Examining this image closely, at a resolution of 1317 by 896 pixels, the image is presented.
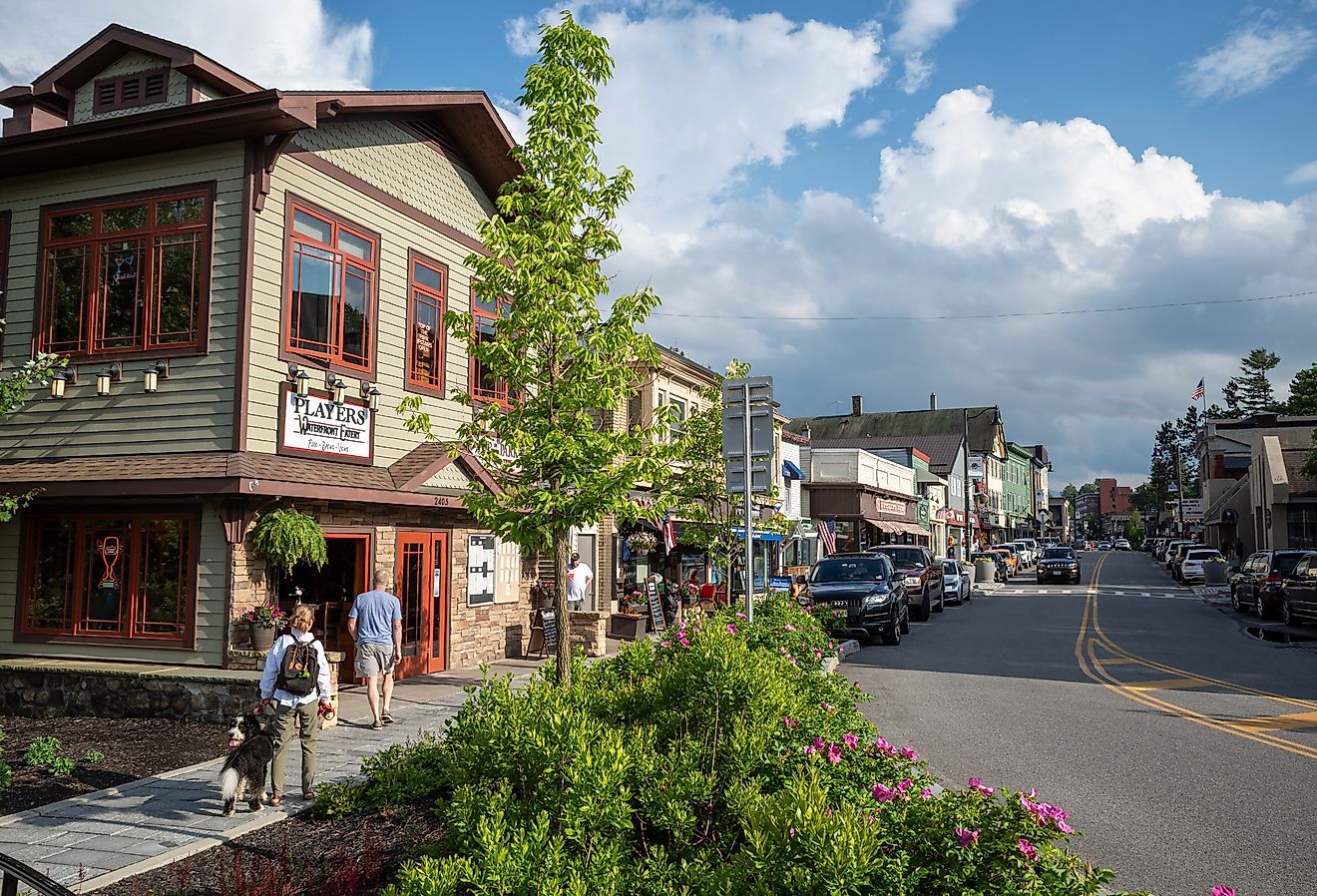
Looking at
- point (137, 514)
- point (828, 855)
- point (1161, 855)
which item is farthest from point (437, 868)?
point (137, 514)

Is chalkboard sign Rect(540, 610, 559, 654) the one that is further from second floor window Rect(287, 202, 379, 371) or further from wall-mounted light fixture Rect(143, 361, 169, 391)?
wall-mounted light fixture Rect(143, 361, 169, 391)

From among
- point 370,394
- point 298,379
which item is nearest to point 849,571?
point 370,394

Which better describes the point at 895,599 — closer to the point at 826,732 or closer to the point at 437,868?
the point at 826,732

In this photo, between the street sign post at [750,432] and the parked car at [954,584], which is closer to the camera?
the street sign post at [750,432]

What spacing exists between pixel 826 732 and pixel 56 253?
41.8ft

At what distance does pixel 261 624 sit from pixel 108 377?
398cm

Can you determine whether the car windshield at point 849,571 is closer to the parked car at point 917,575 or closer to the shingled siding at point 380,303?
the parked car at point 917,575

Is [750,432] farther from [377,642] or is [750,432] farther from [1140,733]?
[1140,733]

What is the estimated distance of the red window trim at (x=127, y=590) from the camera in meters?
11.6

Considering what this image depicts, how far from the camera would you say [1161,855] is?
22.8ft

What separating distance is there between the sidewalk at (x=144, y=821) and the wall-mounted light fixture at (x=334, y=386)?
15.3ft

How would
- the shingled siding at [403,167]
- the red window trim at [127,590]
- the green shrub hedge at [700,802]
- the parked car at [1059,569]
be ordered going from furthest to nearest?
the parked car at [1059,569], the shingled siding at [403,167], the red window trim at [127,590], the green shrub hedge at [700,802]

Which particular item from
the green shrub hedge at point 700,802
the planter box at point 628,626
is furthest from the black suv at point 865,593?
the green shrub hedge at point 700,802

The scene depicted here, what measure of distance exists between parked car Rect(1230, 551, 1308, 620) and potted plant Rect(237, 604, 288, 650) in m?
25.8
